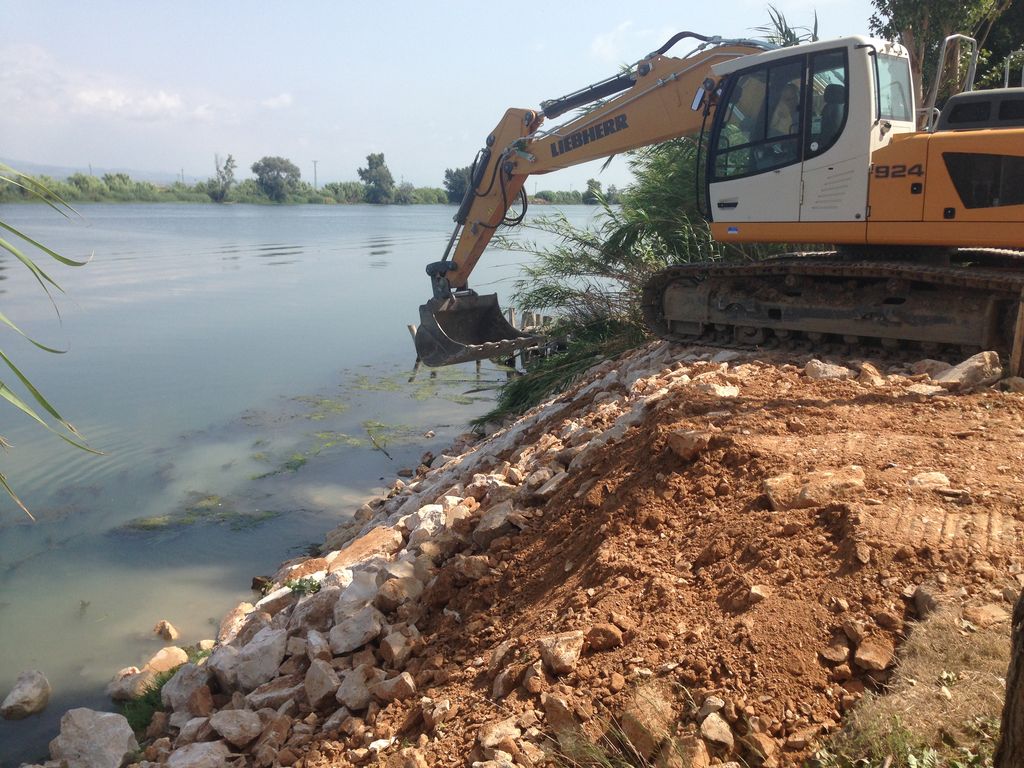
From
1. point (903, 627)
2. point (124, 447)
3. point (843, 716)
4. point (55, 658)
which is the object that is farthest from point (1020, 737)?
point (124, 447)

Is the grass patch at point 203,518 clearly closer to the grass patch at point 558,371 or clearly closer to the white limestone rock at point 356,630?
the grass patch at point 558,371

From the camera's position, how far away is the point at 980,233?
661 cm

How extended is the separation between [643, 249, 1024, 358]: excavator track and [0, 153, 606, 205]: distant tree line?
4911 cm

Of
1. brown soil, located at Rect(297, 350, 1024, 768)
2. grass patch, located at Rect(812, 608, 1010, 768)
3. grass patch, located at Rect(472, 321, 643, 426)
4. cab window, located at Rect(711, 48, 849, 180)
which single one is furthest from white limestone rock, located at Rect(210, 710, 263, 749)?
grass patch, located at Rect(472, 321, 643, 426)

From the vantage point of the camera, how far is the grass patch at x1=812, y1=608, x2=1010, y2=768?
8.58 feet

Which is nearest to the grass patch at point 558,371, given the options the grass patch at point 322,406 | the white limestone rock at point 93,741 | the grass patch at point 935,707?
the grass patch at point 322,406

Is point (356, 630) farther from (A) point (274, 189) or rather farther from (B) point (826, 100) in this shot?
(A) point (274, 189)

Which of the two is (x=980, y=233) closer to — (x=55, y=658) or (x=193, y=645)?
(x=193, y=645)

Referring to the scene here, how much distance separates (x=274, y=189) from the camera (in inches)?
3317

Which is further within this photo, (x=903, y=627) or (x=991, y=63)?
(x=991, y=63)

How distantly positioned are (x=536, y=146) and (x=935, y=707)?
863cm

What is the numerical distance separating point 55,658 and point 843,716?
6348mm

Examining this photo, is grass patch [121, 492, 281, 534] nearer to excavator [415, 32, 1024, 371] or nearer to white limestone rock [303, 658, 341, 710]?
excavator [415, 32, 1024, 371]

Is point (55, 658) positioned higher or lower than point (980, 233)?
lower
